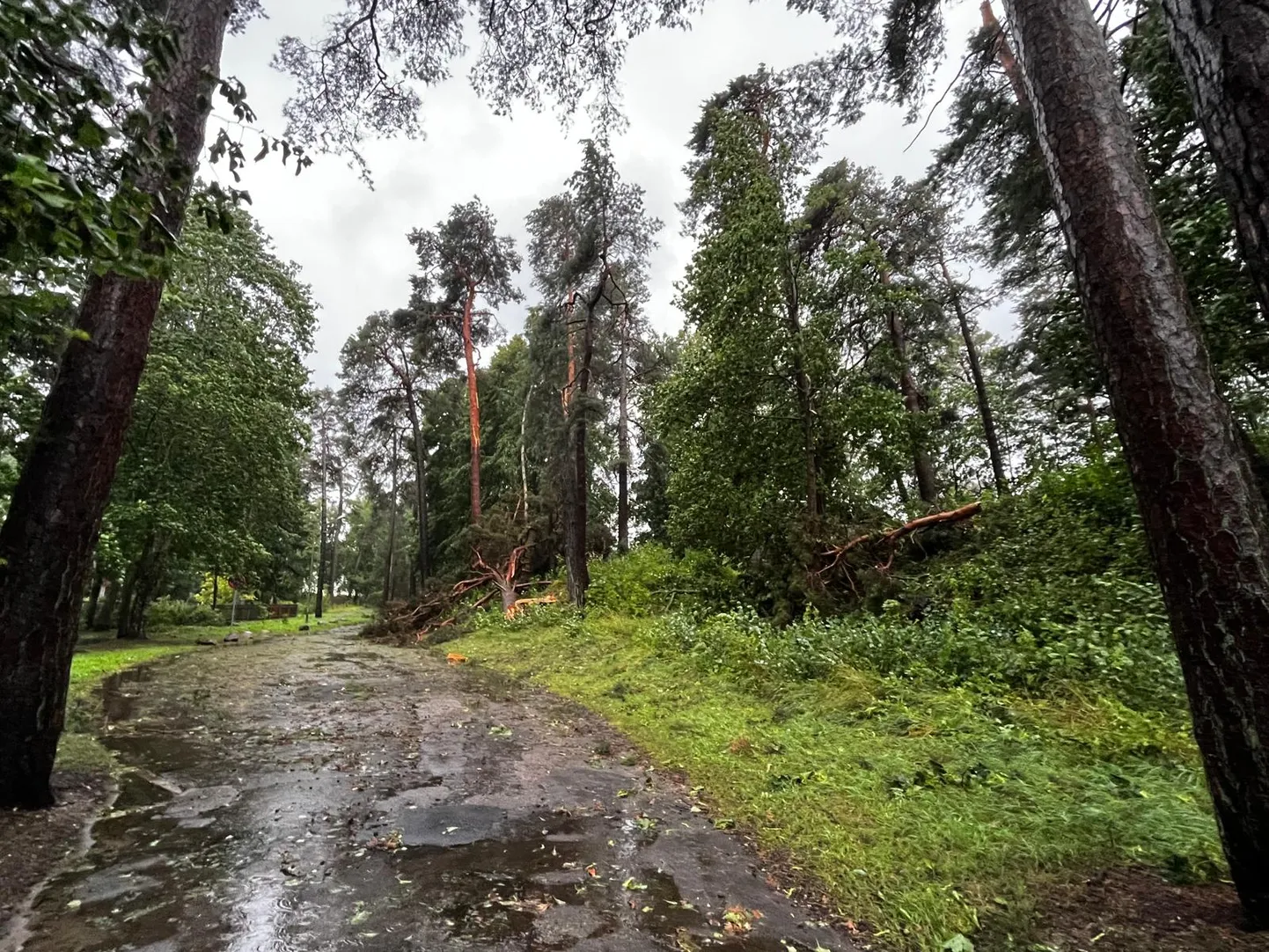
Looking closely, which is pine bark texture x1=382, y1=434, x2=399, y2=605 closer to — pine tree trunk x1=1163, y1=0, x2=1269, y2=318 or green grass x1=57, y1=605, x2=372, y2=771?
green grass x1=57, y1=605, x2=372, y2=771

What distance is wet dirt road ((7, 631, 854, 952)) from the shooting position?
281cm

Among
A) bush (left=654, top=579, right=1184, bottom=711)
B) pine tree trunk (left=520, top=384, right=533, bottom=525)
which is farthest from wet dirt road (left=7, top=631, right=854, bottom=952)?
pine tree trunk (left=520, top=384, right=533, bottom=525)

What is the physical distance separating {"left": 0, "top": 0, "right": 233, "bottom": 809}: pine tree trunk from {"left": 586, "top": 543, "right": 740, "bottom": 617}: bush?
9.24 m

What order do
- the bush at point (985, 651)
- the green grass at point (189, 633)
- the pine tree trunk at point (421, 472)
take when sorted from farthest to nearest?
the pine tree trunk at point (421, 472) < the green grass at point (189, 633) < the bush at point (985, 651)

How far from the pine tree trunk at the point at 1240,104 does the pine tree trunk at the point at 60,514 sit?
191 inches

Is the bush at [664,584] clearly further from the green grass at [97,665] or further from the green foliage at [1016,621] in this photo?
the green grass at [97,665]

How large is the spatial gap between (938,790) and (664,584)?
35.1 feet

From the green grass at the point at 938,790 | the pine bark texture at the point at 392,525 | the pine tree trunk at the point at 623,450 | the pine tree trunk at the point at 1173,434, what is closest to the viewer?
the pine tree trunk at the point at 1173,434

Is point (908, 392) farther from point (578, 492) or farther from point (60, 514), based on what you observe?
point (60, 514)

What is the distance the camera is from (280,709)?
8.01 meters

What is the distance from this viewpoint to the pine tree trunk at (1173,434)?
2.38 metres

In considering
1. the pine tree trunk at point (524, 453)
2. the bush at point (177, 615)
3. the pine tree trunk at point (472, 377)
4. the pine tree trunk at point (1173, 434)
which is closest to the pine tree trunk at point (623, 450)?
the pine tree trunk at point (524, 453)

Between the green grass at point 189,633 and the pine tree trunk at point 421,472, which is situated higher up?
the pine tree trunk at point 421,472

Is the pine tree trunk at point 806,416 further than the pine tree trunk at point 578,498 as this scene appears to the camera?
No
